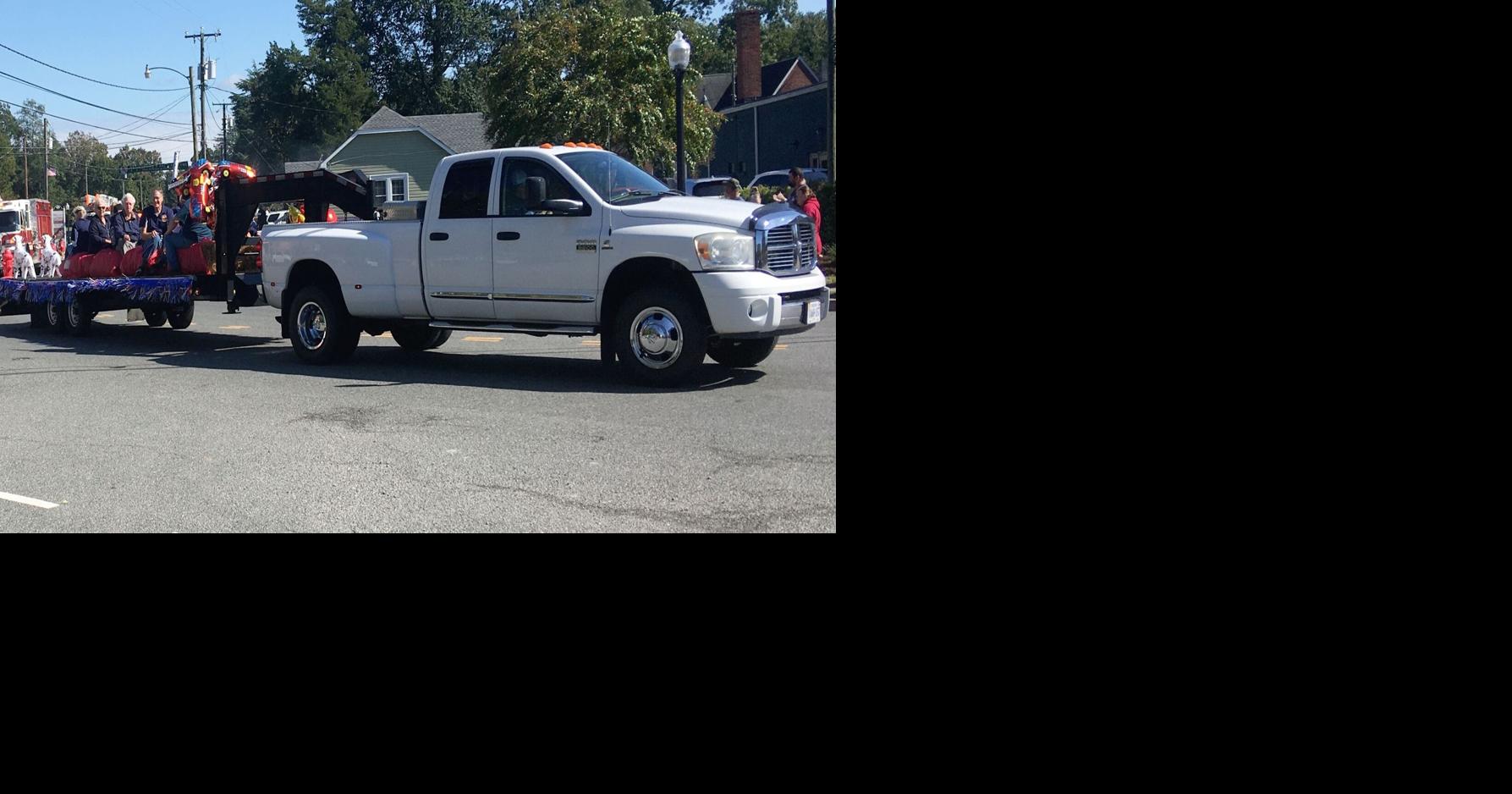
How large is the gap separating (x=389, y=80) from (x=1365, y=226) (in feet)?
30.1

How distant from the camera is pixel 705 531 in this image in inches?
219

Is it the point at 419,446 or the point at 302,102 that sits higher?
the point at 302,102

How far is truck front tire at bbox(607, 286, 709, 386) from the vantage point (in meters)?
8.98

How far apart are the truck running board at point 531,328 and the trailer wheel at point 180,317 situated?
512cm

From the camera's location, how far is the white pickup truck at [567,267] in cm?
904

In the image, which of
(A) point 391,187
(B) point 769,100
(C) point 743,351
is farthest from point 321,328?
(B) point 769,100

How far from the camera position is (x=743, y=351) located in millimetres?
9914

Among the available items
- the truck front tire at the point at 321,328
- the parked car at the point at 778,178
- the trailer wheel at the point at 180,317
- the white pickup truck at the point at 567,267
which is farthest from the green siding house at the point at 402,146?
the parked car at the point at 778,178

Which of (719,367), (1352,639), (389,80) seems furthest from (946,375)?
(389,80)

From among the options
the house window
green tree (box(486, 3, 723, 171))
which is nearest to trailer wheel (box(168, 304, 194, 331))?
the house window

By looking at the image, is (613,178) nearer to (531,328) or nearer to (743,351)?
(531,328)

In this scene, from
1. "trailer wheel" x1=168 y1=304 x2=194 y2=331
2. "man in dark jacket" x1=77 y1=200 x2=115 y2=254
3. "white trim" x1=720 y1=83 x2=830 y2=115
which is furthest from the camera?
"white trim" x1=720 y1=83 x2=830 y2=115

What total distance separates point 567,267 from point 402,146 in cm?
376

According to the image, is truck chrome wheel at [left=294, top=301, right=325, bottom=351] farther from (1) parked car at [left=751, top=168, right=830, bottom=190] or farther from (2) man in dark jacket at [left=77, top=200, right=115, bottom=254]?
(1) parked car at [left=751, top=168, right=830, bottom=190]
